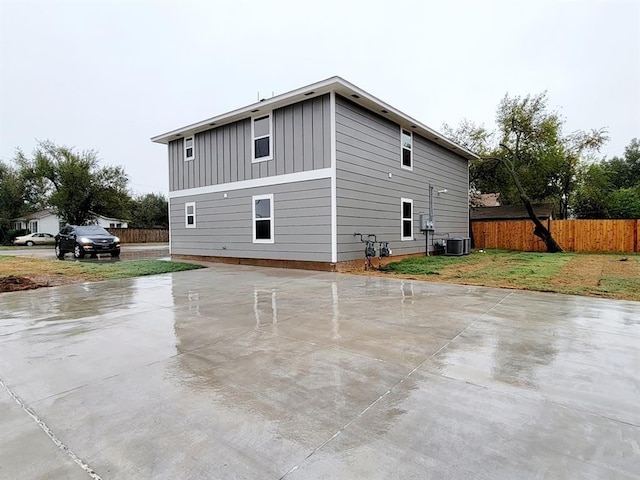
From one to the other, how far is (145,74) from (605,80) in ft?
76.8

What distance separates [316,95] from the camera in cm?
920

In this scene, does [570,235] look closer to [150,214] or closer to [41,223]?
[150,214]

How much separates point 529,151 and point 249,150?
49.9 feet

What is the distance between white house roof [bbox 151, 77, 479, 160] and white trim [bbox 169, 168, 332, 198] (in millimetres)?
2032

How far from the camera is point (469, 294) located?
234 inches

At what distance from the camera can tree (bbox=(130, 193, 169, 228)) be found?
37938 mm

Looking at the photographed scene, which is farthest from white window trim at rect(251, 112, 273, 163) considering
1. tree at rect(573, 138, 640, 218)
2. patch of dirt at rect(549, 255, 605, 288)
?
tree at rect(573, 138, 640, 218)

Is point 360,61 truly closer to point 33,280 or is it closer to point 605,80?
point 605,80

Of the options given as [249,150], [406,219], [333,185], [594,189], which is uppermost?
[249,150]

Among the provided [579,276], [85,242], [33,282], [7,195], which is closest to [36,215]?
[7,195]

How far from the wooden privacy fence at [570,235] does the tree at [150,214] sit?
32949 millimetres

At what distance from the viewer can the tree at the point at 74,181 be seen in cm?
2673

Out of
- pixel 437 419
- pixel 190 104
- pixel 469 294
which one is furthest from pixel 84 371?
pixel 190 104

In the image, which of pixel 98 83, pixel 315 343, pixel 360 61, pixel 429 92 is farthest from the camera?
pixel 429 92
